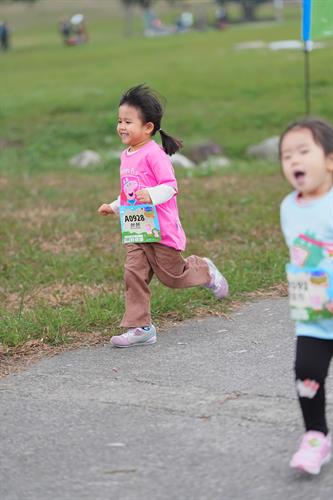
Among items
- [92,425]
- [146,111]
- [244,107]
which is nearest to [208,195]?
[146,111]

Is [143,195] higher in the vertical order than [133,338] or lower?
higher

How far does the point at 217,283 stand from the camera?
6016 millimetres

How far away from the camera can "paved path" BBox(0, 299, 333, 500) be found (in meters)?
3.65

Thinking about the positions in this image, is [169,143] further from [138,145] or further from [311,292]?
[311,292]

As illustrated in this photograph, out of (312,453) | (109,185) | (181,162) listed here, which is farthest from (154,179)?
(181,162)

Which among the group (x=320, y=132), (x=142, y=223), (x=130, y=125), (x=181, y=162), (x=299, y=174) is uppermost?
(x=320, y=132)

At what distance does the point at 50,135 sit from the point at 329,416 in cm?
1369

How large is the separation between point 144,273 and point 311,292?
212 cm

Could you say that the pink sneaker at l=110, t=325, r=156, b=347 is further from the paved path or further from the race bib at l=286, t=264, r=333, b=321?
the race bib at l=286, t=264, r=333, b=321

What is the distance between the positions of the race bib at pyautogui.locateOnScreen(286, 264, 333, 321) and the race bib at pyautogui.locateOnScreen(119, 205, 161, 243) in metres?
1.95

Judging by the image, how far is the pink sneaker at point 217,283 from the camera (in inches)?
235

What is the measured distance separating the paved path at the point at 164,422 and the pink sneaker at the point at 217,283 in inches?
14.0

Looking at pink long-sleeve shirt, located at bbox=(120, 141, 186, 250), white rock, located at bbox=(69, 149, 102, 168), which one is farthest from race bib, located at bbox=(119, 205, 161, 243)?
white rock, located at bbox=(69, 149, 102, 168)

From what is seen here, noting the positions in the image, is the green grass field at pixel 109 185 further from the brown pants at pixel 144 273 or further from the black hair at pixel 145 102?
the black hair at pixel 145 102
